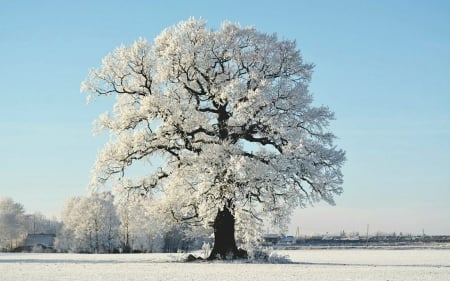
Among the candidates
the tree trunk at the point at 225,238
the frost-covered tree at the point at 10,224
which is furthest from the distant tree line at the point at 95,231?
the tree trunk at the point at 225,238

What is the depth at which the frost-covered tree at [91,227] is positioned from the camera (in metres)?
119

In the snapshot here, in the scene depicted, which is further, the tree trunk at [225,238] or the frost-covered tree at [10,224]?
the frost-covered tree at [10,224]

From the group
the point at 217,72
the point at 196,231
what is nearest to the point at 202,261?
the point at 196,231

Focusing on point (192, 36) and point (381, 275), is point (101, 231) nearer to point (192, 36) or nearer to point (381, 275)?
point (192, 36)

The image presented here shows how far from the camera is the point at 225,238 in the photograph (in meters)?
37.7

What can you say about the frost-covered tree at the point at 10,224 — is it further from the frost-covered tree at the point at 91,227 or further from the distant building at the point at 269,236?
the distant building at the point at 269,236

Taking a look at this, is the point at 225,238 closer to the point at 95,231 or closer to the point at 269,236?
the point at 269,236

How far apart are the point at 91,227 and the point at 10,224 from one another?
19.1 meters

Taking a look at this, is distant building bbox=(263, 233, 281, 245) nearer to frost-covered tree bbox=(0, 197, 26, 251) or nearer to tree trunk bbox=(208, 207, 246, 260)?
tree trunk bbox=(208, 207, 246, 260)

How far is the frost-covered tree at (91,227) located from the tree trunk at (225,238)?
8273 cm

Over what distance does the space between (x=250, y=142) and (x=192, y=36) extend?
7.18 meters

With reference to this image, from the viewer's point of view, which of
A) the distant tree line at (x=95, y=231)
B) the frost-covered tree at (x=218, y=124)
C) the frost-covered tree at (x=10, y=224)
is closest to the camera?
the frost-covered tree at (x=218, y=124)

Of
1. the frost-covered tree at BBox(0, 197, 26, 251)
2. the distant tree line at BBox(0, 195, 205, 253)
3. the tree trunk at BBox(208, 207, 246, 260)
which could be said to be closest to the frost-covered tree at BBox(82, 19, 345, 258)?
the tree trunk at BBox(208, 207, 246, 260)

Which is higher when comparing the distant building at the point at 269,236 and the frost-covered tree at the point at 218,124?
the frost-covered tree at the point at 218,124
